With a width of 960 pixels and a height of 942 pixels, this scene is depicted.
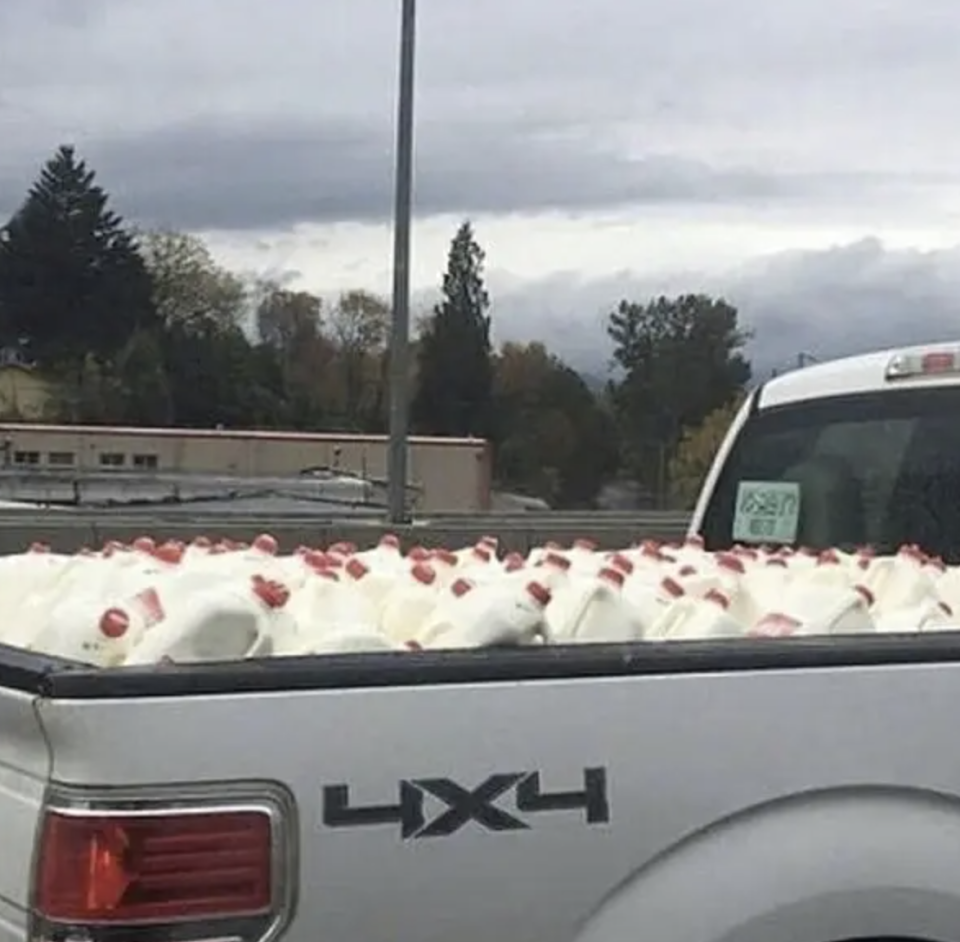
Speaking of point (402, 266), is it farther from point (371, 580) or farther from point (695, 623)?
point (695, 623)

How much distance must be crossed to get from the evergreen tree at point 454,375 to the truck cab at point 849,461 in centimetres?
7614

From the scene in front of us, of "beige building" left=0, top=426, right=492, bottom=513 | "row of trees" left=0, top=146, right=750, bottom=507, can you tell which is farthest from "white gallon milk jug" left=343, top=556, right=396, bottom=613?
"row of trees" left=0, top=146, right=750, bottom=507

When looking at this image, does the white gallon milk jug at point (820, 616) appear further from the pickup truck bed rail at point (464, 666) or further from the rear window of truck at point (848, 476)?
the rear window of truck at point (848, 476)

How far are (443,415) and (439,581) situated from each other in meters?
80.6

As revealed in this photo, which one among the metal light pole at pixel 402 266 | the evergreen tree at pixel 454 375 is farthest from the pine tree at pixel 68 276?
the metal light pole at pixel 402 266

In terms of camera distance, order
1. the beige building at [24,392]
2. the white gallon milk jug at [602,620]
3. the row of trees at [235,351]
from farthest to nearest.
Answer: the beige building at [24,392] < the row of trees at [235,351] < the white gallon milk jug at [602,620]

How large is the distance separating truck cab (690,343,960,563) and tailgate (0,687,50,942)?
2.90m

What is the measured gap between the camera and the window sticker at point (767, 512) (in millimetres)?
5836

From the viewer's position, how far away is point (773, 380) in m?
6.43

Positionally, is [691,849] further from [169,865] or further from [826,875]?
[169,865]

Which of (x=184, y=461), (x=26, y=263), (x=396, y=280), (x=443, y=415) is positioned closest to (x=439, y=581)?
(x=396, y=280)

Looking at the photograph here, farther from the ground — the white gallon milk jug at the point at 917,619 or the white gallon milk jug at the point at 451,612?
the white gallon milk jug at the point at 451,612

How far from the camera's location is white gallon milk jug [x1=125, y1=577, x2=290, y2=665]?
10.7 ft

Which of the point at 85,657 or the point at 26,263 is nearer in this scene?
the point at 85,657
